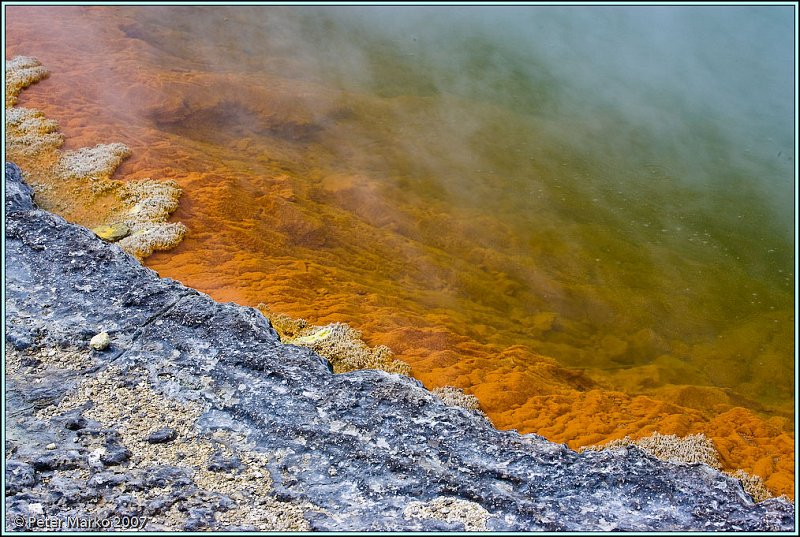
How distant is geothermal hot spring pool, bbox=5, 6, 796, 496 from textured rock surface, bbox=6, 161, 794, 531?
166cm

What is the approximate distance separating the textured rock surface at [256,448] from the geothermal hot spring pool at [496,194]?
1664 mm

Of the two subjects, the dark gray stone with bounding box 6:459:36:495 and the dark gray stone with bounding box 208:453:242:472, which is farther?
the dark gray stone with bounding box 208:453:242:472

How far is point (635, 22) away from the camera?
740 inches

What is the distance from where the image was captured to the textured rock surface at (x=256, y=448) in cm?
322

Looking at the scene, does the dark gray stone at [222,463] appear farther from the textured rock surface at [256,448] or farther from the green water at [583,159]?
the green water at [583,159]

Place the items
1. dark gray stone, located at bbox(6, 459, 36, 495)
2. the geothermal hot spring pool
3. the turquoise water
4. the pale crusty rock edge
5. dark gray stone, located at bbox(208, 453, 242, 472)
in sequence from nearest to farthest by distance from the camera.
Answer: dark gray stone, located at bbox(6, 459, 36, 495) → dark gray stone, located at bbox(208, 453, 242, 472) → the geothermal hot spring pool → the turquoise water → the pale crusty rock edge

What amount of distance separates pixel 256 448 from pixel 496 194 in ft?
23.6

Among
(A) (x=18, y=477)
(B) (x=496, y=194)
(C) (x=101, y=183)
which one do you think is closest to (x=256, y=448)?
(A) (x=18, y=477)

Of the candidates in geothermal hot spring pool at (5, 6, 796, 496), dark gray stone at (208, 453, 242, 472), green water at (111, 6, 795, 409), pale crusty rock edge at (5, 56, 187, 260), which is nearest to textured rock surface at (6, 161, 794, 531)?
dark gray stone at (208, 453, 242, 472)

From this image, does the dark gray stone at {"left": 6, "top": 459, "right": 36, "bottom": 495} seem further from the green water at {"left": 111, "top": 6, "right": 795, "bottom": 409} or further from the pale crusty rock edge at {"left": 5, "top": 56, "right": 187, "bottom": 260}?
the green water at {"left": 111, "top": 6, "right": 795, "bottom": 409}

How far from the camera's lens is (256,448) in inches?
144

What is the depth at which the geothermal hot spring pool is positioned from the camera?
6.44 metres

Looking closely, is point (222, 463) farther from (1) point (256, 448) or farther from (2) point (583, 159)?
(2) point (583, 159)

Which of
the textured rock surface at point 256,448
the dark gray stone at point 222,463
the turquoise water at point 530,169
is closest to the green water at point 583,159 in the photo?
the turquoise water at point 530,169
